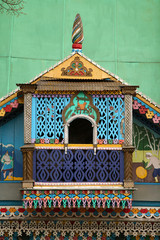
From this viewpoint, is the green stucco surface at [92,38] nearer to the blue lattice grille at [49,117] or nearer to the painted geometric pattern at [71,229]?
the blue lattice grille at [49,117]

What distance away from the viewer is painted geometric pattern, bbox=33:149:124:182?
48.9 ft

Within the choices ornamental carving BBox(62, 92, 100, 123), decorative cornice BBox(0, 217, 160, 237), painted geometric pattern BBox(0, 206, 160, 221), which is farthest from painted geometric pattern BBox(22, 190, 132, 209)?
ornamental carving BBox(62, 92, 100, 123)

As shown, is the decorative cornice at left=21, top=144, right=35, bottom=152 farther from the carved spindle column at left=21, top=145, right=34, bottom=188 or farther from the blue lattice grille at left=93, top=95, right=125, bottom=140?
the blue lattice grille at left=93, top=95, right=125, bottom=140

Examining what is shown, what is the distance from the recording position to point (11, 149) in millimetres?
15930

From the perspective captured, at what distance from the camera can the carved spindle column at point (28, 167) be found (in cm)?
1478

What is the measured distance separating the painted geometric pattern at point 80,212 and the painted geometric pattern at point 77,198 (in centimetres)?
62

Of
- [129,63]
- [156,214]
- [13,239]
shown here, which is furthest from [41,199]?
[129,63]

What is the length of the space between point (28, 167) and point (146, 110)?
117 inches

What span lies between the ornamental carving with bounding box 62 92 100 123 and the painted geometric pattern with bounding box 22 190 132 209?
1578 millimetres

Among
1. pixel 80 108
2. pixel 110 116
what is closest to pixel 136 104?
pixel 110 116

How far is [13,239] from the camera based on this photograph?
615 inches

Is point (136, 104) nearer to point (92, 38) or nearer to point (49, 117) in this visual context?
point (49, 117)

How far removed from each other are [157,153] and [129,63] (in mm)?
4070

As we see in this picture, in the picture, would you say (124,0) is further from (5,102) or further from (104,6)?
(5,102)
